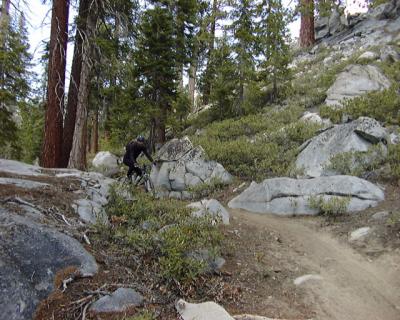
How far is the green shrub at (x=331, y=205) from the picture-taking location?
841 cm

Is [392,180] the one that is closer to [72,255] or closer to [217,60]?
[72,255]

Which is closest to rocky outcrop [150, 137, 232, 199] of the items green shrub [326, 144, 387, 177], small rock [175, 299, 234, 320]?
green shrub [326, 144, 387, 177]

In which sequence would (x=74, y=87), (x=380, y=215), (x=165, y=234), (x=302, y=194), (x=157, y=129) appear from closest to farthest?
1. (x=165, y=234)
2. (x=380, y=215)
3. (x=302, y=194)
4. (x=74, y=87)
5. (x=157, y=129)

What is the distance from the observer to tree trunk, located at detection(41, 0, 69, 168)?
1136cm

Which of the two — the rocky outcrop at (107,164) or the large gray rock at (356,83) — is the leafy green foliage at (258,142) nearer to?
the large gray rock at (356,83)

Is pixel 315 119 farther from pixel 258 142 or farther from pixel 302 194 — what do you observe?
pixel 302 194

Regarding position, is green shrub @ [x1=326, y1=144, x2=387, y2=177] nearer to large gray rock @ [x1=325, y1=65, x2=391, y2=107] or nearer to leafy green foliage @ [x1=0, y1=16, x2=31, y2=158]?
large gray rock @ [x1=325, y1=65, x2=391, y2=107]

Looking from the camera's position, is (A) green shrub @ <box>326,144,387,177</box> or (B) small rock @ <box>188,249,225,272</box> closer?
(B) small rock @ <box>188,249,225,272</box>

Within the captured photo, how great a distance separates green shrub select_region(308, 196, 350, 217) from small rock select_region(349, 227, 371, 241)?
2.95 feet

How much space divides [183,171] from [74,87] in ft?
15.7

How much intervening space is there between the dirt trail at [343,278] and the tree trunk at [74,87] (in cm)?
743

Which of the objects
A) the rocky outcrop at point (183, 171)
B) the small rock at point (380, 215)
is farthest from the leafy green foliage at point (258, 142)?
the small rock at point (380, 215)

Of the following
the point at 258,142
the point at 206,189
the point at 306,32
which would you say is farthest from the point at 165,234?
the point at 306,32

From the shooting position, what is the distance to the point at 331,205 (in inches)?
332
